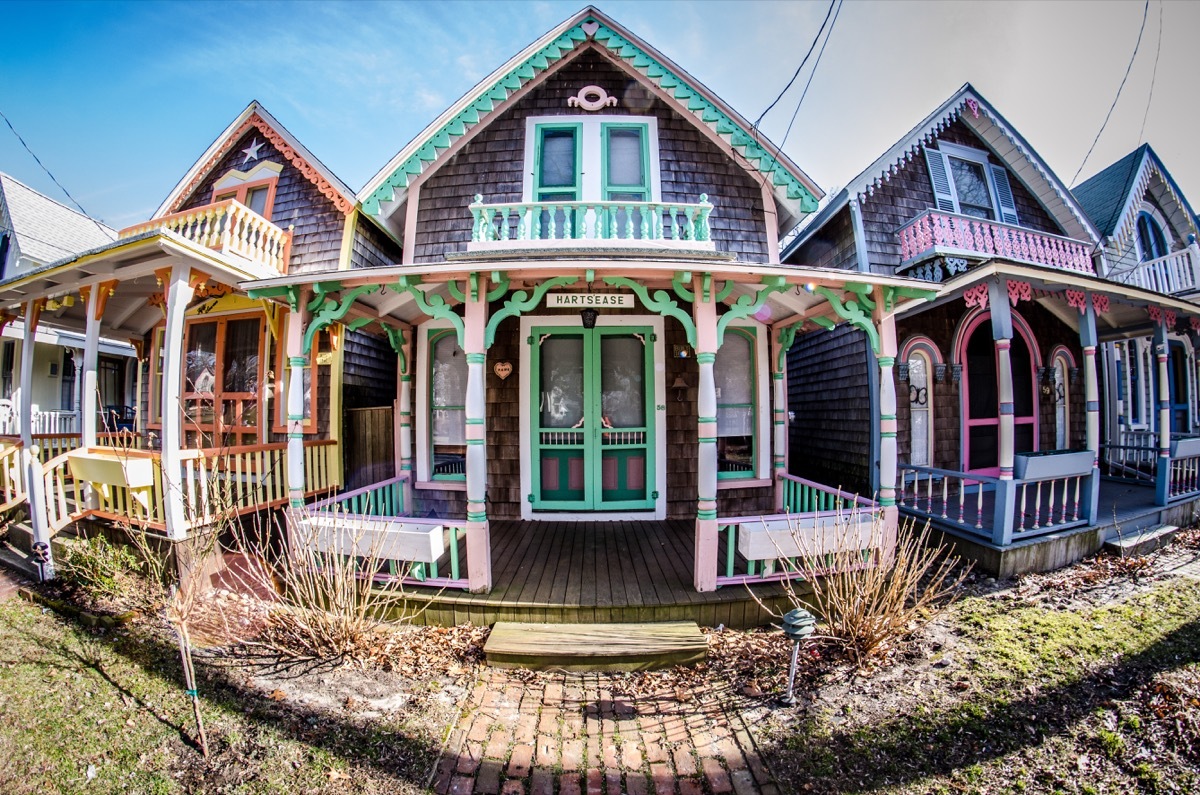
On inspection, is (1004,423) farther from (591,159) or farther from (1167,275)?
(1167,275)

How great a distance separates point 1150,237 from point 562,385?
1498cm

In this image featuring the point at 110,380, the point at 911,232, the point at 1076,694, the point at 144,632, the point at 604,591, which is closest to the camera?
the point at 1076,694

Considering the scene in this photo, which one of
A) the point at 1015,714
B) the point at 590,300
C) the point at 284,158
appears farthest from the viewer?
the point at 284,158

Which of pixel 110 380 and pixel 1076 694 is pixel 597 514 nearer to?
pixel 1076 694

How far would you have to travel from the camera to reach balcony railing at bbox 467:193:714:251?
5934 mm

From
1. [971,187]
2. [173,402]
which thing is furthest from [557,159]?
[971,187]

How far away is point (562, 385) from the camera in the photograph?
255 inches

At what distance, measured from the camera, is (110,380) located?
1393 centimetres

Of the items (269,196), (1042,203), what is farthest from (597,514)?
(1042,203)

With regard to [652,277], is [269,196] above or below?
above

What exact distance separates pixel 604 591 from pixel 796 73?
6387mm

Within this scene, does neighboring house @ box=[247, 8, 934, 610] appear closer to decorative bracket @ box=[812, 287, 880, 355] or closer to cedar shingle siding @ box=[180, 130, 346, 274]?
decorative bracket @ box=[812, 287, 880, 355]

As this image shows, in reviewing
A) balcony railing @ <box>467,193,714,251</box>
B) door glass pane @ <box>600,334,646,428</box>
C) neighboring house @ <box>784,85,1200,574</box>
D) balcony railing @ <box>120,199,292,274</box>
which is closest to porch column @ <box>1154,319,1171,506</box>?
neighboring house @ <box>784,85,1200,574</box>

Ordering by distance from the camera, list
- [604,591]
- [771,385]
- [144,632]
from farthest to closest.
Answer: [771,385], [604,591], [144,632]
